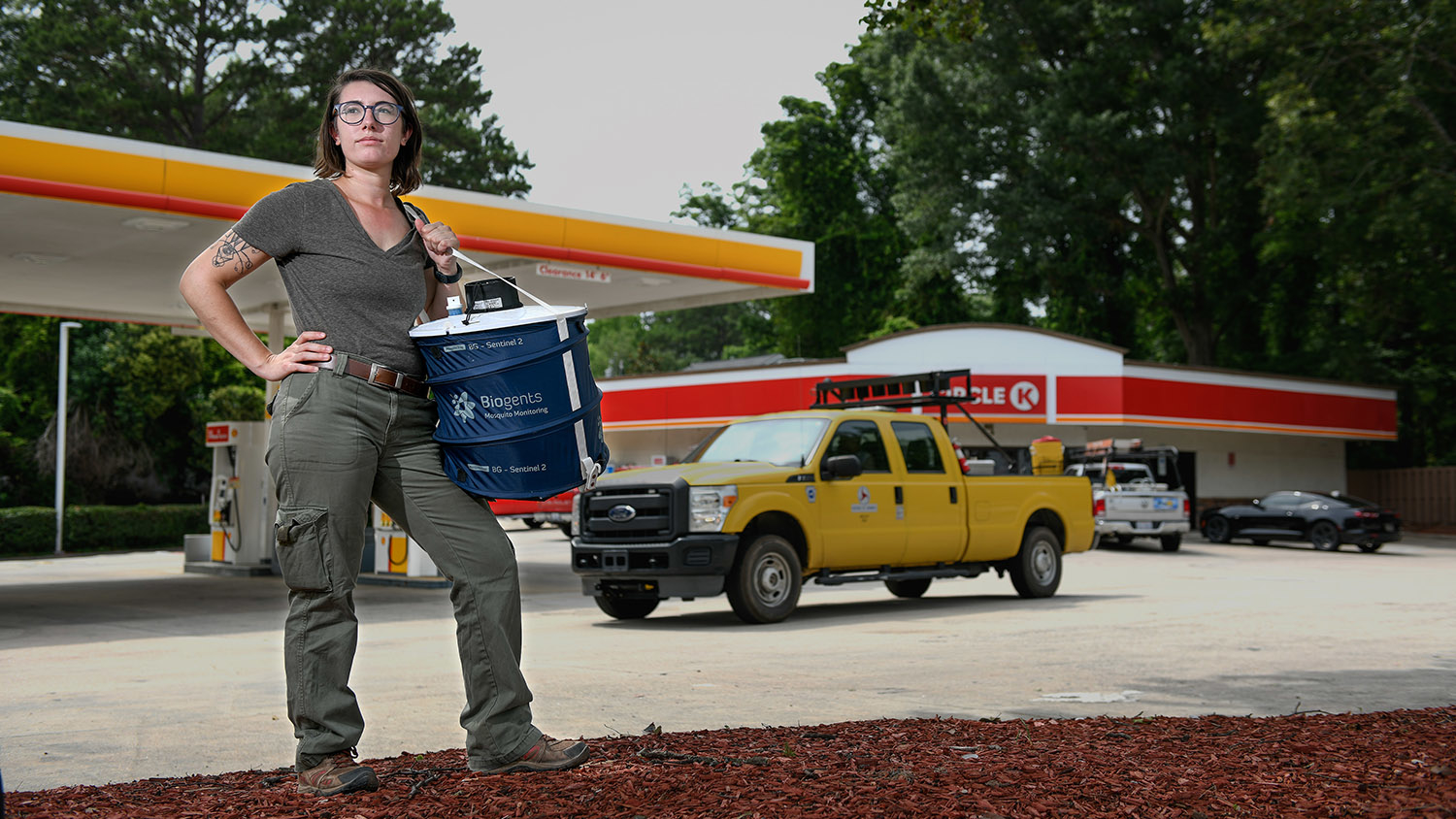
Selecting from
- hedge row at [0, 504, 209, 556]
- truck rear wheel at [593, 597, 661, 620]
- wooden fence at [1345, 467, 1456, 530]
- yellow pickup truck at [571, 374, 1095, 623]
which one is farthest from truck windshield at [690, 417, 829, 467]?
Answer: wooden fence at [1345, 467, 1456, 530]

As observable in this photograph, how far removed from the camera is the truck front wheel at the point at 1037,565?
1497cm

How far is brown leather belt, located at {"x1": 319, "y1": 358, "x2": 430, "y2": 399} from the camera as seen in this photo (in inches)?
157

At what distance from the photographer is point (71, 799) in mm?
3770

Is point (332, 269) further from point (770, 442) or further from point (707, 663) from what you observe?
point (770, 442)

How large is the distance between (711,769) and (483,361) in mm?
1428

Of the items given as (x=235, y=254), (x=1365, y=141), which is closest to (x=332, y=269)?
(x=235, y=254)

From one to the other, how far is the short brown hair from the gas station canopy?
29.5ft

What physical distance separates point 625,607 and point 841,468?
2557mm

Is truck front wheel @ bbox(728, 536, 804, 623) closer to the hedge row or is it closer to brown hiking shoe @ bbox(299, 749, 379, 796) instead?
brown hiking shoe @ bbox(299, 749, 379, 796)

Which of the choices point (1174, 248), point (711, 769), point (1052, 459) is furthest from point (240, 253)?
point (1174, 248)

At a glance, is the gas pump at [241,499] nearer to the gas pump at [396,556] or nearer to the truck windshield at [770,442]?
the gas pump at [396,556]

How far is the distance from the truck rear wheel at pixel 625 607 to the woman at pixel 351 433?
873cm

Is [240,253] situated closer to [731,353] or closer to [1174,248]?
[1174,248]

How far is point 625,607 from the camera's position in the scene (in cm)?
1306
